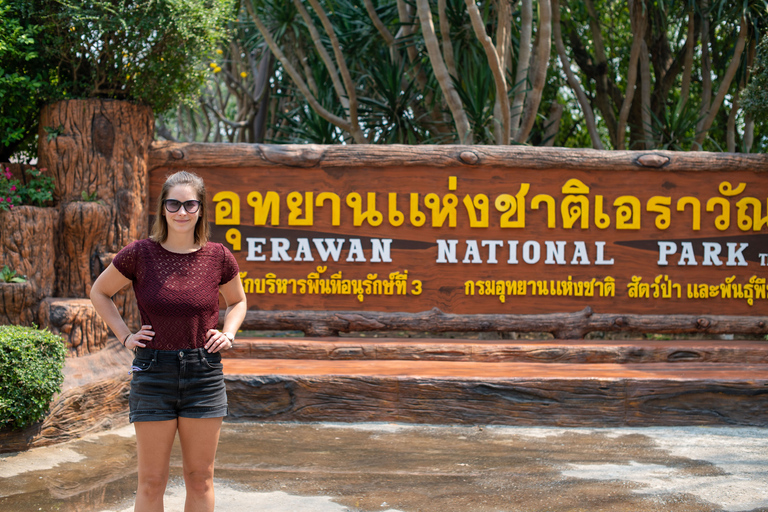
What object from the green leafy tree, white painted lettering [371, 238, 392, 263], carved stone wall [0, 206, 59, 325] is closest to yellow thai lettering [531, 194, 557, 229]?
white painted lettering [371, 238, 392, 263]

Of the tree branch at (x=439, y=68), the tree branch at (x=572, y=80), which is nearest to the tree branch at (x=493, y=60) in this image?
the tree branch at (x=439, y=68)

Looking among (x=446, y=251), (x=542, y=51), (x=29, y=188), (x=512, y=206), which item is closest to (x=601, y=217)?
(x=512, y=206)

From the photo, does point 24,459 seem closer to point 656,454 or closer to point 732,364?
point 656,454

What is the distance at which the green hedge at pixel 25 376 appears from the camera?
375cm

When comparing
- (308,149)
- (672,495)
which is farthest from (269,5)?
(672,495)

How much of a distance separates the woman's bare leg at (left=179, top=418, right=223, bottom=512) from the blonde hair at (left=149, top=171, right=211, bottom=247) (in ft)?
2.13

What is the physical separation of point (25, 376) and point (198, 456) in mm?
1876

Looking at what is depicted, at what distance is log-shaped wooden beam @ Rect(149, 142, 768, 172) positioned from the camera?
5.76 meters

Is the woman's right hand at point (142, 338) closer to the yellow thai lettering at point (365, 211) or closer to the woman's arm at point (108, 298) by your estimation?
the woman's arm at point (108, 298)

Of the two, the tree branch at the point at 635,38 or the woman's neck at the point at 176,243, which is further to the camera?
the tree branch at the point at 635,38

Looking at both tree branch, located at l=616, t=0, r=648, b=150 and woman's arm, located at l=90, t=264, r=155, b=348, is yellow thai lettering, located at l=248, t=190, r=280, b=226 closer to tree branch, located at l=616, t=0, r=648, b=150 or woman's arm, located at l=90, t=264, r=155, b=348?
woman's arm, located at l=90, t=264, r=155, b=348

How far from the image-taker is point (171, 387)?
2.41m

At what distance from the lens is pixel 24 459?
3.81 m

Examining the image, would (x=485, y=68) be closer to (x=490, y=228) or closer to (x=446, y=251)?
(x=490, y=228)
